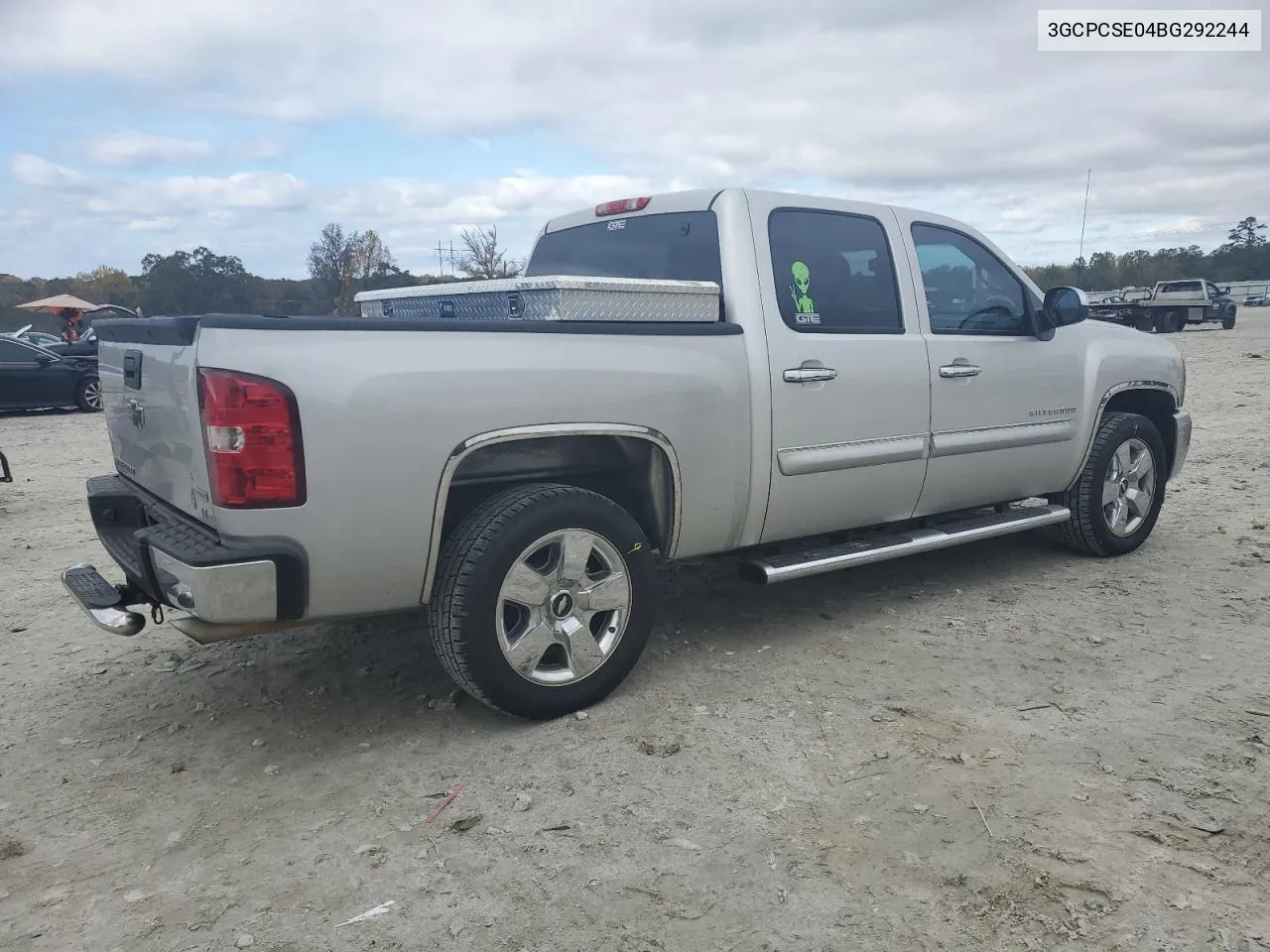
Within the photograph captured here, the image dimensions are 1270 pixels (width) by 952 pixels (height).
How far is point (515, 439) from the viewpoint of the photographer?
319 centimetres

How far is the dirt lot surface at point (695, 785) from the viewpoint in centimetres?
236

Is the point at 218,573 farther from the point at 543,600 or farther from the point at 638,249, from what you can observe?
the point at 638,249

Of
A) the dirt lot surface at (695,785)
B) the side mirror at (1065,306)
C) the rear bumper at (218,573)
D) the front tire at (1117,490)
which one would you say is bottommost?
the dirt lot surface at (695,785)

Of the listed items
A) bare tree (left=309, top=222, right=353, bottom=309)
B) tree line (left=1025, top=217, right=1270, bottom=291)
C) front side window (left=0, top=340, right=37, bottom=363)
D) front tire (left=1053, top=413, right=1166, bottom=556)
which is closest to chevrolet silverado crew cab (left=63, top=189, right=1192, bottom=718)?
front tire (left=1053, top=413, right=1166, bottom=556)

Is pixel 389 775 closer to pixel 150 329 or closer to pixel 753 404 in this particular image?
pixel 150 329

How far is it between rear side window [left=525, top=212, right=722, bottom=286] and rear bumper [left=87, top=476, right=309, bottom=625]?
2.05 meters

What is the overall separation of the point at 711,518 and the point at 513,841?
1508mm

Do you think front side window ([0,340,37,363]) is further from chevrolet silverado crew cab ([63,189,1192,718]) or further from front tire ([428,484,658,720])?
front tire ([428,484,658,720])

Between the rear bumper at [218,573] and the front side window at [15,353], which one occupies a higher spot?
the front side window at [15,353]

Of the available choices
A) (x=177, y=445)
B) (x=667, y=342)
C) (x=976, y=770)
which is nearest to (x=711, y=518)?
(x=667, y=342)

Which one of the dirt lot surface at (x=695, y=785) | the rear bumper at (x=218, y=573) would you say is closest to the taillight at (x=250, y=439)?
the rear bumper at (x=218, y=573)

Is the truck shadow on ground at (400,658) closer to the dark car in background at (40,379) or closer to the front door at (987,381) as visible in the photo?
the front door at (987,381)

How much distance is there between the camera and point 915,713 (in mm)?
3449

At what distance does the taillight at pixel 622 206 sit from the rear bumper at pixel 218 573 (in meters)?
2.37
